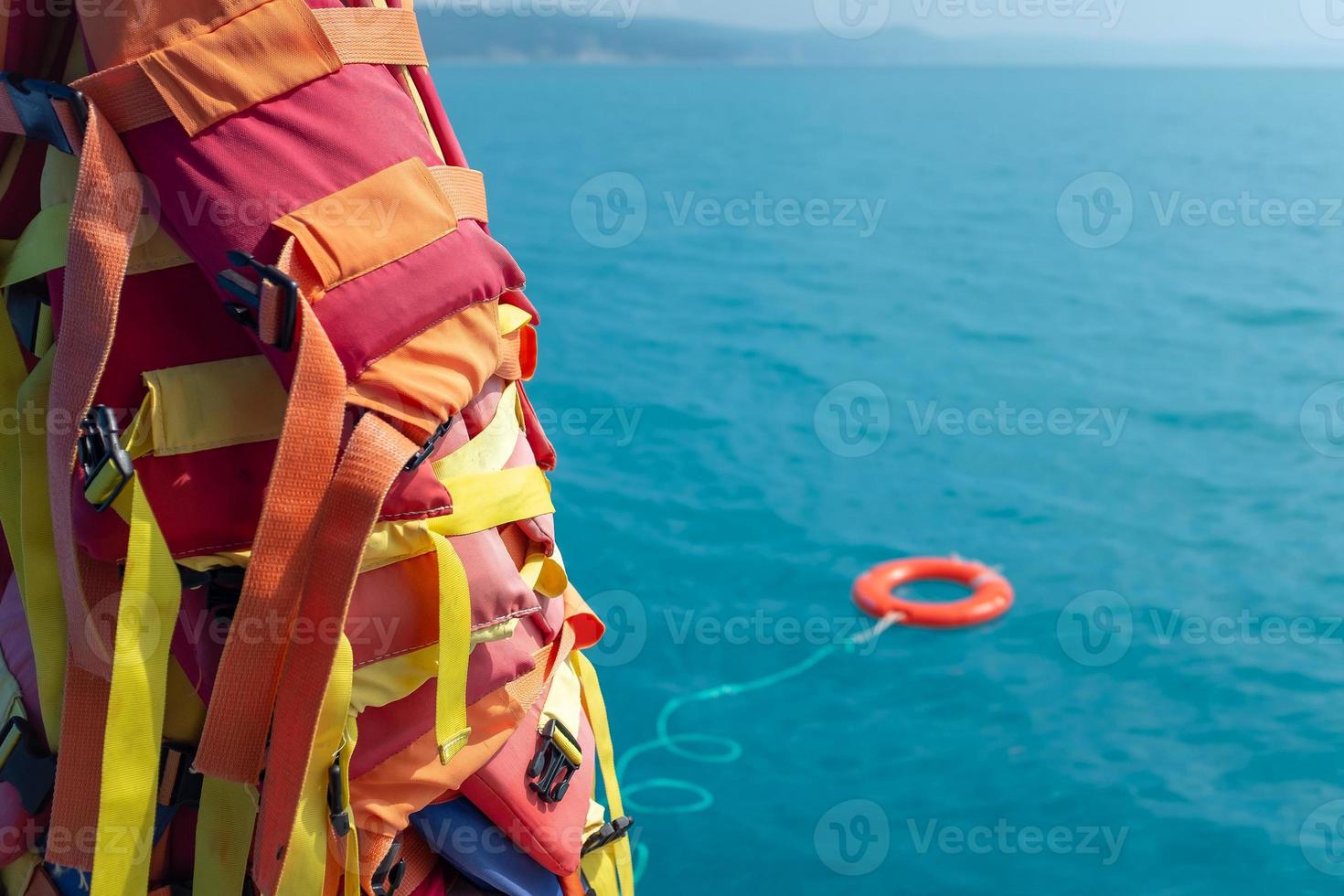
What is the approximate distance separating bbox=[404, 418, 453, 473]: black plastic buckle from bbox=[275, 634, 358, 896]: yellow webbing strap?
0.13 meters

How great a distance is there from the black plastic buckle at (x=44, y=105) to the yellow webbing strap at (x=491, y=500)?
36 cm

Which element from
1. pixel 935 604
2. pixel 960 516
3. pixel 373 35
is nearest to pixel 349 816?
pixel 373 35

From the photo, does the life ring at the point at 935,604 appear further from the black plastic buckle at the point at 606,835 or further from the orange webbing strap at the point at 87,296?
the orange webbing strap at the point at 87,296

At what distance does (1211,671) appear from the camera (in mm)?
3865

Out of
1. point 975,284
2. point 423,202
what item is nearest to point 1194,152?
point 975,284

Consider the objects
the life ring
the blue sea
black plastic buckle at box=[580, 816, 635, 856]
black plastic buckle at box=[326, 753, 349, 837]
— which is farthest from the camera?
the life ring

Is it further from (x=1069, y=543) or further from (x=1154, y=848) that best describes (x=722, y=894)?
(x=1069, y=543)

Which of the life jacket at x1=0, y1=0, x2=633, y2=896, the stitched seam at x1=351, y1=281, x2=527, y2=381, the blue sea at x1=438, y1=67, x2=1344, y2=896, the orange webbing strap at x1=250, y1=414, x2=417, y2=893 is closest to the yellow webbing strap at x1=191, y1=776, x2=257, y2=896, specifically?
the life jacket at x1=0, y1=0, x2=633, y2=896

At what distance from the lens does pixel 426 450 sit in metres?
0.93

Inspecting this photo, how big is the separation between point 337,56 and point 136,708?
0.49 meters

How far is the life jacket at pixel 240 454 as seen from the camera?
868 mm

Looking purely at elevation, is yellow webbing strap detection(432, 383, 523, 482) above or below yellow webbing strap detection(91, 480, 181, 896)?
above

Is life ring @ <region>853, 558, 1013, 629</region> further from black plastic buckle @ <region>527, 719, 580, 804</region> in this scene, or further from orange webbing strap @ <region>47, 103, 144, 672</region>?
orange webbing strap @ <region>47, 103, 144, 672</region>

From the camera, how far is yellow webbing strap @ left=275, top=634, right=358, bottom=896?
0.90 metres
